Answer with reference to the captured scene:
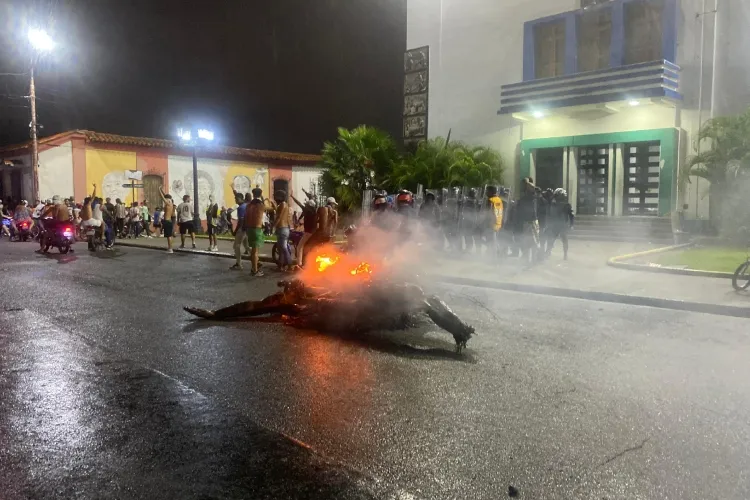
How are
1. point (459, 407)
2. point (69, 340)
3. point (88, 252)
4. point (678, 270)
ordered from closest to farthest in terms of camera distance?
point (459, 407), point (69, 340), point (678, 270), point (88, 252)

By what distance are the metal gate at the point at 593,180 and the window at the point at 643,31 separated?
3267 millimetres

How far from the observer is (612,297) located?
937 centimetres

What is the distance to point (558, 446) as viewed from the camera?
3.61 meters

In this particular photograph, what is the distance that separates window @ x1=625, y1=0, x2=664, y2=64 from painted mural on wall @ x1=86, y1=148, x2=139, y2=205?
78.5 feet

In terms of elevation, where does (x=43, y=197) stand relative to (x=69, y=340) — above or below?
above

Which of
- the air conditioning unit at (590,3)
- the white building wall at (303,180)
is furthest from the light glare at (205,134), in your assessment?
the air conditioning unit at (590,3)

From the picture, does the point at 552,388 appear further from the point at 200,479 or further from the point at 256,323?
the point at 256,323

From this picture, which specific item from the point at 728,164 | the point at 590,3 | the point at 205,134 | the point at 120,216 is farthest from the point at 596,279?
the point at 120,216

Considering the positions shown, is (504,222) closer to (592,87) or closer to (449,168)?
(449,168)

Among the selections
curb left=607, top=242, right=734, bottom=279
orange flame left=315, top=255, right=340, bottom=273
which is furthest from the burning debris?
curb left=607, top=242, right=734, bottom=279

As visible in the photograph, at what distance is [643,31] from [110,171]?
24932 mm

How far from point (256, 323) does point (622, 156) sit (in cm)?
1745

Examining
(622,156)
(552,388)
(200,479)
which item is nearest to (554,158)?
(622,156)

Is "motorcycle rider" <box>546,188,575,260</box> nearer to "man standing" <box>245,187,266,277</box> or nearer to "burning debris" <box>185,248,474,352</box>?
"man standing" <box>245,187,266,277</box>
